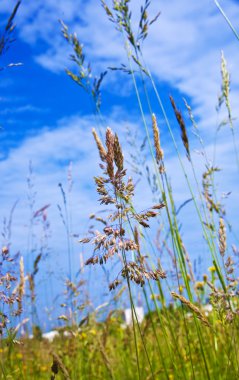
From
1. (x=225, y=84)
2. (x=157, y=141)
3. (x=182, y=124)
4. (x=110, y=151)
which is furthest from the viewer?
(x=225, y=84)

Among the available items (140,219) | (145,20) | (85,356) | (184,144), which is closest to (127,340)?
(85,356)

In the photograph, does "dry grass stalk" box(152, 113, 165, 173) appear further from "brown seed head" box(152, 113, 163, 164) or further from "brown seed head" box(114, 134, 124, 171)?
"brown seed head" box(114, 134, 124, 171)

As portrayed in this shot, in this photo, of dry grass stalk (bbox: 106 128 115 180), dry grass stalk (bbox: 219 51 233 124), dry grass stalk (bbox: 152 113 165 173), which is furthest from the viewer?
dry grass stalk (bbox: 219 51 233 124)

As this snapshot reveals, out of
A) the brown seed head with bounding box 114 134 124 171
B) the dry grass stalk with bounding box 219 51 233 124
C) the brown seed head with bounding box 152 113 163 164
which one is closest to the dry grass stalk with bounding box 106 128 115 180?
the brown seed head with bounding box 114 134 124 171

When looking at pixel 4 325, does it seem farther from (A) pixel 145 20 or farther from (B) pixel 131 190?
(A) pixel 145 20

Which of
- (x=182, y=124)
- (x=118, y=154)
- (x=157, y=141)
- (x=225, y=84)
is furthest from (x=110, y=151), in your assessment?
(x=225, y=84)

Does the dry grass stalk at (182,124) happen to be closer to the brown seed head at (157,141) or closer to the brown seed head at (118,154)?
the brown seed head at (157,141)

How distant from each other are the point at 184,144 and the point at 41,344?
3.46m

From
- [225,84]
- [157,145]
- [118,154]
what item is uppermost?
[225,84]

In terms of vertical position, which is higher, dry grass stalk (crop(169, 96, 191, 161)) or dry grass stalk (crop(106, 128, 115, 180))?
dry grass stalk (crop(169, 96, 191, 161))

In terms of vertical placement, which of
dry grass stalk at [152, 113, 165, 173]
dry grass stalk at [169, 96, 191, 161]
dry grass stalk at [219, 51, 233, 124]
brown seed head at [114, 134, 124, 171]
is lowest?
brown seed head at [114, 134, 124, 171]

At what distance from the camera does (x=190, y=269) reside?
3.53 metres

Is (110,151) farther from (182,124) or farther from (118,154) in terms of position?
(182,124)

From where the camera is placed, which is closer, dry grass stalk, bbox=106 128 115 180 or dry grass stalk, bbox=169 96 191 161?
dry grass stalk, bbox=106 128 115 180
